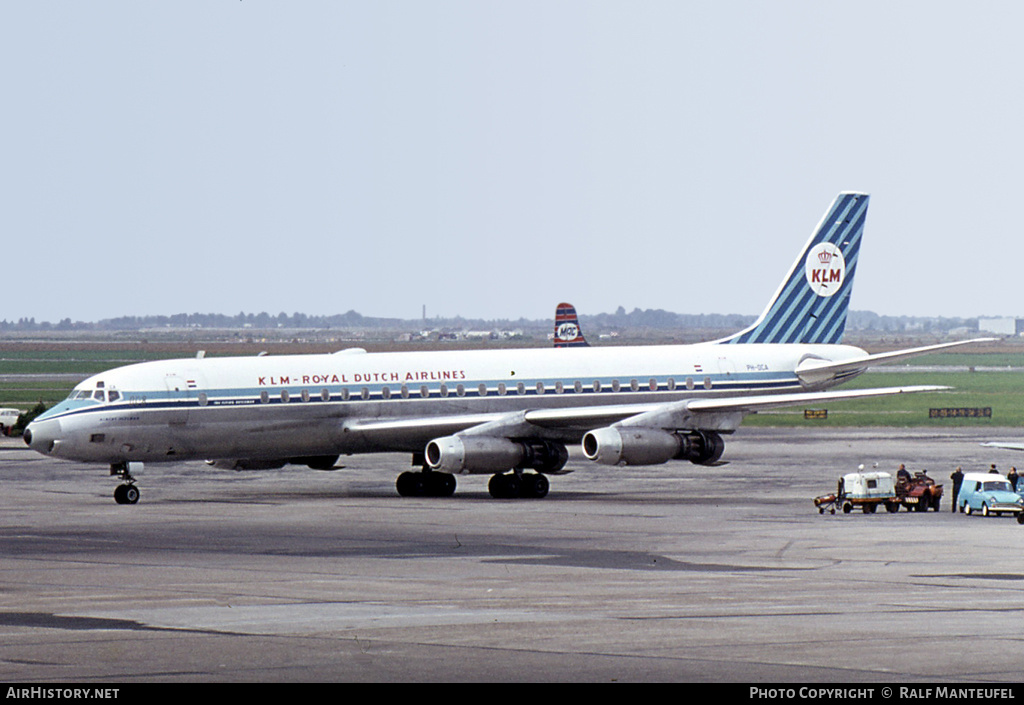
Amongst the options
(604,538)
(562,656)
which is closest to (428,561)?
(604,538)

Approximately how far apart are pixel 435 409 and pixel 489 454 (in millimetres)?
3901

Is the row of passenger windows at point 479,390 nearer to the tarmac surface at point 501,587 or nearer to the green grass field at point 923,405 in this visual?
the tarmac surface at point 501,587

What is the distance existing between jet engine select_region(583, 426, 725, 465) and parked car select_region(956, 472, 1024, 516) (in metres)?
7.86

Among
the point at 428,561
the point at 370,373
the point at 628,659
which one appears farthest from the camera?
the point at 370,373

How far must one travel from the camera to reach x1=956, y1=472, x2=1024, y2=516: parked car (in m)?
39.9

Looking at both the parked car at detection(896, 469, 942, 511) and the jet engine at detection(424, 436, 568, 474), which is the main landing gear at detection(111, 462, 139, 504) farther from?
the parked car at detection(896, 469, 942, 511)

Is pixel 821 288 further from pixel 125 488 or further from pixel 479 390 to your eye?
pixel 125 488

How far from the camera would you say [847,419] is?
87.8 metres

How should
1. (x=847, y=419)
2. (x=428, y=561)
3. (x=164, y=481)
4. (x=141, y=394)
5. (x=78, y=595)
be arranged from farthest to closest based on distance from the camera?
(x=847, y=419)
(x=164, y=481)
(x=141, y=394)
(x=428, y=561)
(x=78, y=595)

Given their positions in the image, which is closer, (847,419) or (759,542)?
(759,542)

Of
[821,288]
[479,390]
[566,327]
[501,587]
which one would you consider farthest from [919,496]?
[566,327]

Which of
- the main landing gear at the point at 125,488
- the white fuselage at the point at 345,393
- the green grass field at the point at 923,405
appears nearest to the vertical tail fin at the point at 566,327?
the green grass field at the point at 923,405

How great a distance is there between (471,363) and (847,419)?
143 feet
